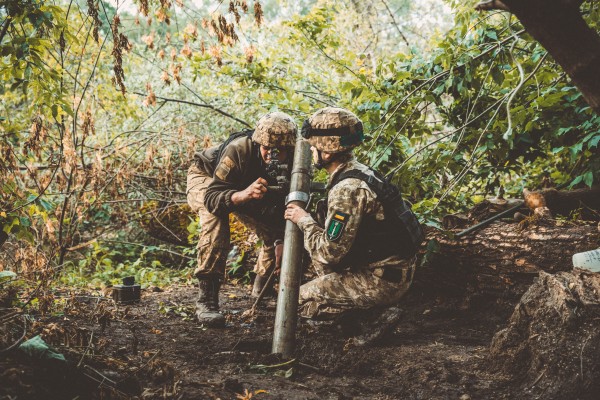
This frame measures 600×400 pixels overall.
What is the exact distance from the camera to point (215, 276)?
4375mm

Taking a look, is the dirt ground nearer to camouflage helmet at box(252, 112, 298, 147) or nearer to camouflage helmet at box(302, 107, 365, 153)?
camouflage helmet at box(302, 107, 365, 153)

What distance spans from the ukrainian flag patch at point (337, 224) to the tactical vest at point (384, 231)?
A: 0.19 metres

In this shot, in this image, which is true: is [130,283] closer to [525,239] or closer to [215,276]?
[215,276]

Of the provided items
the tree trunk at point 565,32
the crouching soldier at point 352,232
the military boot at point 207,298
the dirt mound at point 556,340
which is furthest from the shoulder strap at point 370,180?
the military boot at point 207,298

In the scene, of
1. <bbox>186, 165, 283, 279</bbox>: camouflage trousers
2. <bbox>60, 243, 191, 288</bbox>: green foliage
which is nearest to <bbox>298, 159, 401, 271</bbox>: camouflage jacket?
<bbox>186, 165, 283, 279</bbox>: camouflage trousers

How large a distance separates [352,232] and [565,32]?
1.86 meters

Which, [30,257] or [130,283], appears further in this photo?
[130,283]

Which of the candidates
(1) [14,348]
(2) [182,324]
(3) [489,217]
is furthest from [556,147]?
(1) [14,348]

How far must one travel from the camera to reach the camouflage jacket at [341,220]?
10.3ft

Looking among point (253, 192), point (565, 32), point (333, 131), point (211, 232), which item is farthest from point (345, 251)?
point (565, 32)

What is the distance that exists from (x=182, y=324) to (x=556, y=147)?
4262mm

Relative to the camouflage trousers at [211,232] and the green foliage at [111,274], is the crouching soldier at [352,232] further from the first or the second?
the green foliage at [111,274]

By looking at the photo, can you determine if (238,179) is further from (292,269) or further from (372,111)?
(372,111)

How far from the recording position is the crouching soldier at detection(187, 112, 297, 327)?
4047 millimetres
